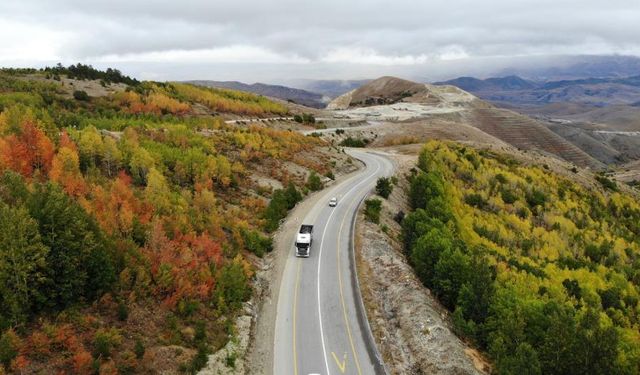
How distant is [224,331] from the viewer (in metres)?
28.8

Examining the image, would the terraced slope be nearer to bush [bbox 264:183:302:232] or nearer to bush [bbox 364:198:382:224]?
bush [bbox 364:198:382:224]

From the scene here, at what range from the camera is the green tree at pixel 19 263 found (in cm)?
2173

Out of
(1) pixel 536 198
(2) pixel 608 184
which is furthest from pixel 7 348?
(2) pixel 608 184

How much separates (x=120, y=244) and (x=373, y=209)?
104 feet

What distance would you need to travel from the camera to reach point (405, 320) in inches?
1252

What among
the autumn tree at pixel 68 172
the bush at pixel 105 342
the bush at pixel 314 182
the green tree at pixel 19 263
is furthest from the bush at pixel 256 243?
the green tree at pixel 19 263

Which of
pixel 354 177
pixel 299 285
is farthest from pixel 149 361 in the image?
pixel 354 177

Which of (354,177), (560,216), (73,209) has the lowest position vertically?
(560,216)

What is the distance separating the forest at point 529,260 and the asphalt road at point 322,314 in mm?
7064

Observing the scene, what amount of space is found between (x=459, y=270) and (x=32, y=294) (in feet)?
93.7

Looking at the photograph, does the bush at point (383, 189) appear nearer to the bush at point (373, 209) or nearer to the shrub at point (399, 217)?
the shrub at point (399, 217)

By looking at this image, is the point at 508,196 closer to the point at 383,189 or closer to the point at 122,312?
the point at 383,189

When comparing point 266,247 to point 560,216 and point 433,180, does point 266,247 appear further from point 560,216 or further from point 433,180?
point 560,216

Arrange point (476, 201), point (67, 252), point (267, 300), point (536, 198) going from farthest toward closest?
point (536, 198), point (476, 201), point (267, 300), point (67, 252)
